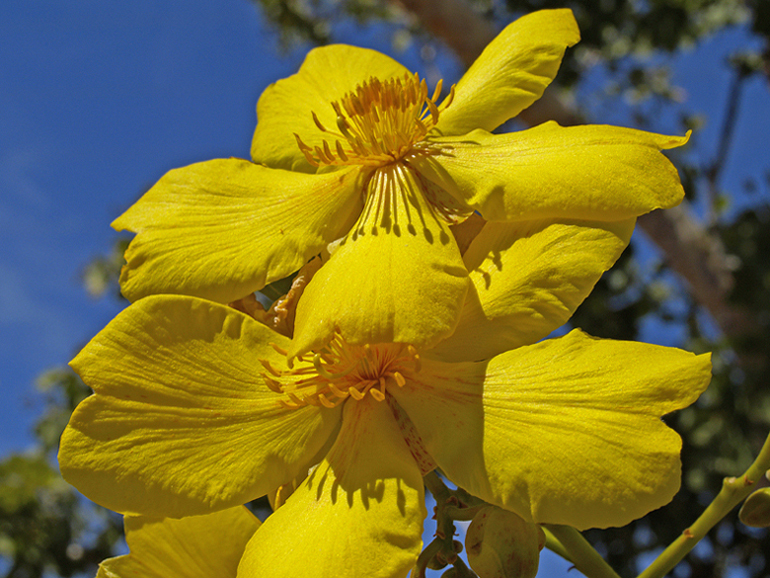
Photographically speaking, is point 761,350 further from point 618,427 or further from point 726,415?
point 618,427

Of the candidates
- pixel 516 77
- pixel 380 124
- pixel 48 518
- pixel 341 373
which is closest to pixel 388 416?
pixel 341 373

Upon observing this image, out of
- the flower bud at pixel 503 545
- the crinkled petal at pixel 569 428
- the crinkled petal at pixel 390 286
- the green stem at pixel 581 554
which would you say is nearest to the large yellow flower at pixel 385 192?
the crinkled petal at pixel 390 286

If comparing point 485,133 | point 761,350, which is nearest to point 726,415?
point 761,350

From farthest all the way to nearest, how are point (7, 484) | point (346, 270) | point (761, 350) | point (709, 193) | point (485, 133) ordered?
point (709, 193) → point (761, 350) → point (7, 484) → point (485, 133) → point (346, 270)

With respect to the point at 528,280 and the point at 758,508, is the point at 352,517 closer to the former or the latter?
the point at 528,280

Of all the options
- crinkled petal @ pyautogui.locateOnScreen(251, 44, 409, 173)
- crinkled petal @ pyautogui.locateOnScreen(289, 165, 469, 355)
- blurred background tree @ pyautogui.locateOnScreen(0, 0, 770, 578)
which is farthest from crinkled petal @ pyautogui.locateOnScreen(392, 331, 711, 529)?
blurred background tree @ pyautogui.locateOnScreen(0, 0, 770, 578)

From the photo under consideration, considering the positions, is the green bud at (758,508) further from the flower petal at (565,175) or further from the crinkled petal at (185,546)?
the crinkled petal at (185,546)
